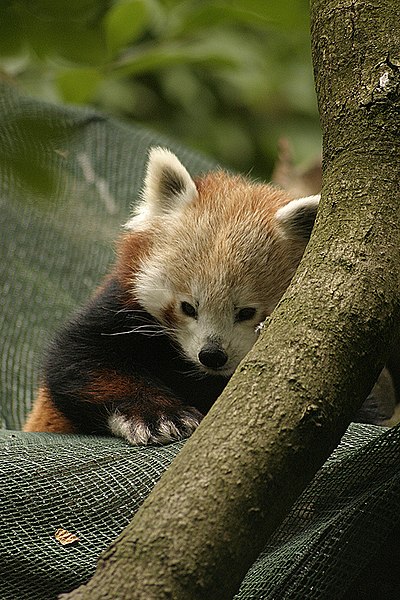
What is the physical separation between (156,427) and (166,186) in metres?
0.71

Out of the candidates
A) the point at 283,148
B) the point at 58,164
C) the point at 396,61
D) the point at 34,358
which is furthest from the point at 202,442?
the point at 283,148

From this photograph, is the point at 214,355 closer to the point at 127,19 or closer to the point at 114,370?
the point at 114,370

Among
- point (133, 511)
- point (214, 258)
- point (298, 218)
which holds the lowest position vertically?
point (133, 511)

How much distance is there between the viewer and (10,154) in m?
0.64

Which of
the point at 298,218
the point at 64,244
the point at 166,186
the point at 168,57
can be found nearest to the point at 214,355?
the point at 298,218

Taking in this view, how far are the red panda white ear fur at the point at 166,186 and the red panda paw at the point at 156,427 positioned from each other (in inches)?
23.2

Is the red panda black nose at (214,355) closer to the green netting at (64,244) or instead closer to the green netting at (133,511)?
the green netting at (133,511)

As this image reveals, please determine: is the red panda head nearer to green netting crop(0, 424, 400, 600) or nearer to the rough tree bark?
green netting crop(0, 424, 400, 600)

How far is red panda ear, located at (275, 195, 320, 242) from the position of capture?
2031 millimetres

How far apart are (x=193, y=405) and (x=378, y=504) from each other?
75cm

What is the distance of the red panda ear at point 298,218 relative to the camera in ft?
6.66

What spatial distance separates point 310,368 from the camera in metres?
1.04

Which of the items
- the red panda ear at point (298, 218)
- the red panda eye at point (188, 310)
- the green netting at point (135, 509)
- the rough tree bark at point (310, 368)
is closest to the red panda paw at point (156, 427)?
the green netting at point (135, 509)

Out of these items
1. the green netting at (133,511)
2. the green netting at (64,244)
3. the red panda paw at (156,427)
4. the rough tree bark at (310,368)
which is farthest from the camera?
the green netting at (64,244)
